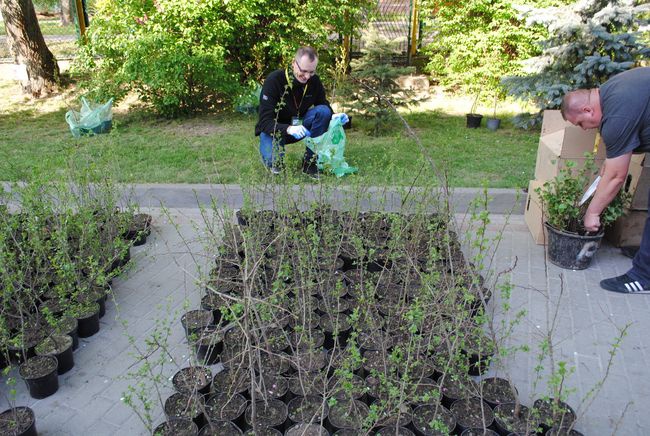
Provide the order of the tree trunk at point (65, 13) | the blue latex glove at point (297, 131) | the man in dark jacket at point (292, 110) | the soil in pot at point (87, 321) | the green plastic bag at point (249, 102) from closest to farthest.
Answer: the soil in pot at point (87, 321) < the blue latex glove at point (297, 131) < the man in dark jacket at point (292, 110) < the green plastic bag at point (249, 102) < the tree trunk at point (65, 13)

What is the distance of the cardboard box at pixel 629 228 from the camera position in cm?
406

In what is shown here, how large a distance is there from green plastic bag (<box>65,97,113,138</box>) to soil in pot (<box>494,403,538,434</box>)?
679 centimetres

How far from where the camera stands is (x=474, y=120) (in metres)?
8.18

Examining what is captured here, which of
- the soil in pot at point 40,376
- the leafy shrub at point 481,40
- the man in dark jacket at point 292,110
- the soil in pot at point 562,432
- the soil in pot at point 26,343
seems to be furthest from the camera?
the leafy shrub at point 481,40

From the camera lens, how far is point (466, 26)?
986 cm

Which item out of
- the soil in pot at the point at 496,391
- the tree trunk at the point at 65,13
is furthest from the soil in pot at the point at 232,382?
the tree trunk at the point at 65,13

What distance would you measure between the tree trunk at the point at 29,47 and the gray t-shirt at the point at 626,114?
9.44m

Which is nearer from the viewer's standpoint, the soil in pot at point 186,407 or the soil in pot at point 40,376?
the soil in pot at point 186,407

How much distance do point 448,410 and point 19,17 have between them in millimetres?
9822

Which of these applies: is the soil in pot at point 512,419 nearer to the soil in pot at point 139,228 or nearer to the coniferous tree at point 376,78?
the soil in pot at point 139,228

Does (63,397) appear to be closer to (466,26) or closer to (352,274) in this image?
(352,274)

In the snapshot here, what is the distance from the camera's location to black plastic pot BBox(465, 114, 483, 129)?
26.8ft

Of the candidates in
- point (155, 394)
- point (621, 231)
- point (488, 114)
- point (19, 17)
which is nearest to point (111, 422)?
point (155, 394)

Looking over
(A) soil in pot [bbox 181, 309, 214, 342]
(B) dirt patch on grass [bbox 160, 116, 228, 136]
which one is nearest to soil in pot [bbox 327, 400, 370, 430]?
(A) soil in pot [bbox 181, 309, 214, 342]
